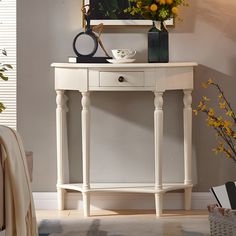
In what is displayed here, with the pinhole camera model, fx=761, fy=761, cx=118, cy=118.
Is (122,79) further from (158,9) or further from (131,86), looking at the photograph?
(158,9)

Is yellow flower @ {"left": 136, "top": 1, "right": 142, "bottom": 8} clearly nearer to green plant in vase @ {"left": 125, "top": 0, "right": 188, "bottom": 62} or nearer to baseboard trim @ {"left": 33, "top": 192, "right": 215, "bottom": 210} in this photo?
green plant in vase @ {"left": 125, "top": 0, "right": 188, "bottom": 62}

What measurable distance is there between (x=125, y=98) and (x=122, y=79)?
37cm

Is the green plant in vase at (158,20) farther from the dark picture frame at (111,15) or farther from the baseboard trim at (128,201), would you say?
the baseboard trim at (128,201)

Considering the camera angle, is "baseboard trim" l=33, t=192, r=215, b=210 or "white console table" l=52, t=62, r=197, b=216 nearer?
"white console table" l=52, t=62, r=197, b=216

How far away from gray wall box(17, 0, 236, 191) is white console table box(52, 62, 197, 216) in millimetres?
190

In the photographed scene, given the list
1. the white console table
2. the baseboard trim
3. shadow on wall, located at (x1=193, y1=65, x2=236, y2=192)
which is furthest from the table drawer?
the baseboard trim

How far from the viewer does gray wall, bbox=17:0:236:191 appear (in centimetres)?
498

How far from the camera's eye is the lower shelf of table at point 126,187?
4.76 m

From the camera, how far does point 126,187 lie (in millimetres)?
4852

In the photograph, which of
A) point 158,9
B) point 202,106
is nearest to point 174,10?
point 158,9

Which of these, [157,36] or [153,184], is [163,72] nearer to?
[157,36]

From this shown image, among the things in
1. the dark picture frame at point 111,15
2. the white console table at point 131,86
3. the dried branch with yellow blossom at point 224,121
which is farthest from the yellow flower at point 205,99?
the dark picture frame at point 111,15

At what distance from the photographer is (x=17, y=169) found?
11.0 ft

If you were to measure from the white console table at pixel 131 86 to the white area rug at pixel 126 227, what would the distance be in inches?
7.2
